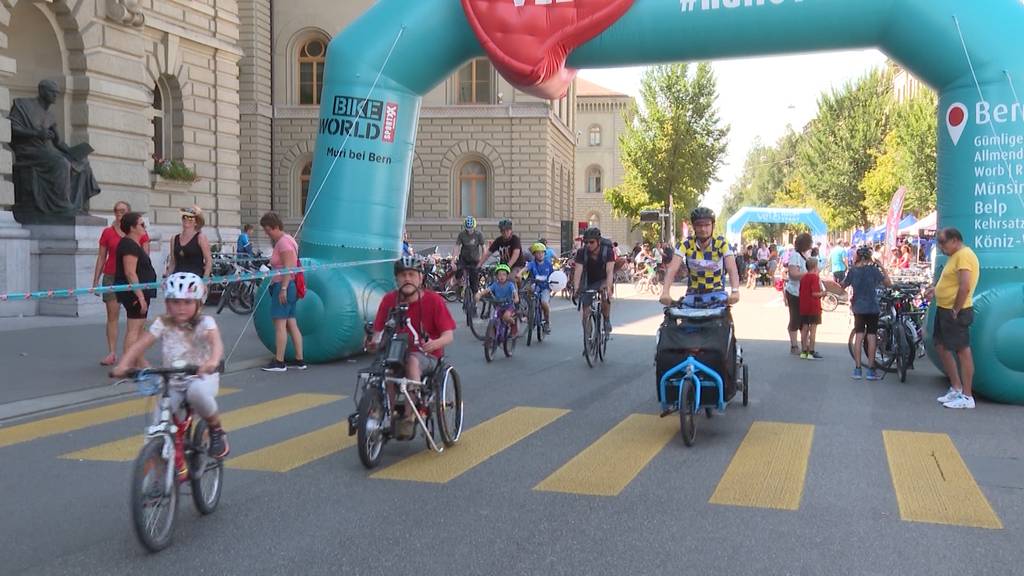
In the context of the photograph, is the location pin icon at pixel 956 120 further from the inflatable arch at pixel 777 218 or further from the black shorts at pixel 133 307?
the inflatable arch at pixel 777 218

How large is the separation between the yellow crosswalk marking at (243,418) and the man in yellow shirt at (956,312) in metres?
5.98

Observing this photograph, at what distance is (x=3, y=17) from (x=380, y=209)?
367 inches

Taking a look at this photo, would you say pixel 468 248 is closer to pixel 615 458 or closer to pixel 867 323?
pixel 867 323

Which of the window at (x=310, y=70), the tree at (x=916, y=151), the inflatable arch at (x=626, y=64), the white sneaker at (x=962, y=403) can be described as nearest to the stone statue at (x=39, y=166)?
the inflatable arch at (x=626, y=64)

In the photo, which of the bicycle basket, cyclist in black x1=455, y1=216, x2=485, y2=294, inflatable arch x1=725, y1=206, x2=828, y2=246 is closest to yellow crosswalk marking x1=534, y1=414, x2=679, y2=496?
the bicycle basket

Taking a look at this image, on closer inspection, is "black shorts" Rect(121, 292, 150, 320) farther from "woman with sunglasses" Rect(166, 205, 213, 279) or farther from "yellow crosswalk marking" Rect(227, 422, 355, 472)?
"yellow crosswalk marking" Rect(227, 422, 355, 472)

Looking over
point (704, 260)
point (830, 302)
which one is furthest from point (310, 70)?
point (704, 260)

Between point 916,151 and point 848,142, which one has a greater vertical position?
point 848,142

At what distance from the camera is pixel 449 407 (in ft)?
23.4

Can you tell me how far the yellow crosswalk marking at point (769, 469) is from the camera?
18.9ft

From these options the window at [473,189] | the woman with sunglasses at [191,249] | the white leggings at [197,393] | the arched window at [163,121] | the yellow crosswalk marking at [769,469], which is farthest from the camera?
the window at [473,189]

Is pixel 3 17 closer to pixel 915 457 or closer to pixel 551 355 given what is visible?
pixel 551 355

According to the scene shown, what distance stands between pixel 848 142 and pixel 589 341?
56.4 m

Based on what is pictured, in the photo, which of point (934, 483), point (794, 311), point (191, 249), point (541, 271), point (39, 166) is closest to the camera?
point (934, 483)
